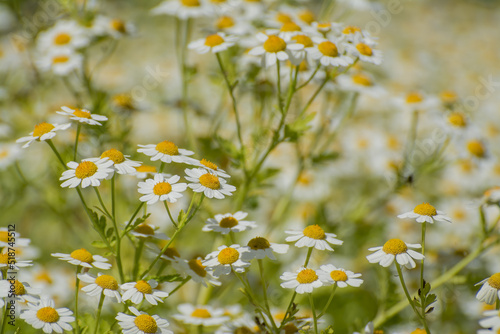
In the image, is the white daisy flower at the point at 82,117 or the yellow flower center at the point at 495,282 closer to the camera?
the yellow flower center at the point at 495,282

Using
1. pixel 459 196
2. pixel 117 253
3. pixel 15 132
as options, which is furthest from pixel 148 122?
pixel 117 253

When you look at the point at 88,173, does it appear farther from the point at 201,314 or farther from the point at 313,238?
the point at 201,314

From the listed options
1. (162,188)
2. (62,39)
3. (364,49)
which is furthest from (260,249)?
(62,39)

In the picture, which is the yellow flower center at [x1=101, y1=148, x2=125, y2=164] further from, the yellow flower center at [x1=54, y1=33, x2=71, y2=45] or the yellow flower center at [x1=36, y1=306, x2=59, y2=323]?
the yellow flower center at [x1=54, y1=33, x2=71, y2=45]

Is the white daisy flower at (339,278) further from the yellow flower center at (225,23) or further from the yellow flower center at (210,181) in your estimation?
the yellow flower center at (225,23)

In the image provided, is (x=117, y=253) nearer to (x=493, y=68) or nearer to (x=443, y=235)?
(x=443, y=235)

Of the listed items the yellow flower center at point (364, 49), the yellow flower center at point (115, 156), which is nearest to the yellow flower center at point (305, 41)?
the yellow flower center at point (364, 49)

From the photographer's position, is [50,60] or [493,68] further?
[493,68]
